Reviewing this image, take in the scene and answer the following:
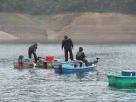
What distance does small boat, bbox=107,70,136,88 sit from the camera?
119ft

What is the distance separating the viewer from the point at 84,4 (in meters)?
160

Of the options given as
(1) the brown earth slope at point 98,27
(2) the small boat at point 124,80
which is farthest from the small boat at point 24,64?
(1) the brown earth slope at point 98,27

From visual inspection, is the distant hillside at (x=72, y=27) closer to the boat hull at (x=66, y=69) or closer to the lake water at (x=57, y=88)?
the boat hull at (x=66, y=69)

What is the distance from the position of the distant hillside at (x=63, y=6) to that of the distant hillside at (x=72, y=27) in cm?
343

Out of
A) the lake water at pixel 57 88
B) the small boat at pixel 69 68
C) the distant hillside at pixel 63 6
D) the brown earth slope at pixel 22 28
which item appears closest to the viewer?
the lake water at pixel 57 88

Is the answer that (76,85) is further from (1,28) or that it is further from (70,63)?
(1,28)

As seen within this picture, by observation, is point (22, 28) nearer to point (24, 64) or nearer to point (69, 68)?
point (24, 64)

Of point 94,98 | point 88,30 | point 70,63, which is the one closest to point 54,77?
point 70,63

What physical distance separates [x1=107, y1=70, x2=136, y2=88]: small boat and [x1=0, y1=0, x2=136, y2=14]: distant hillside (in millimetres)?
119483

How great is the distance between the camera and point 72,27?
14812 cm

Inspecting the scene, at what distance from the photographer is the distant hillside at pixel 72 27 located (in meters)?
141

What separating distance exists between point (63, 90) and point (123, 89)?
3.45 meters

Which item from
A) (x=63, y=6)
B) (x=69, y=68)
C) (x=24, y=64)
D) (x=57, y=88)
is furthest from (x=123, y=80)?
(x=63, y=6)

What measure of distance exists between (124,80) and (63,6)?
420 feet
